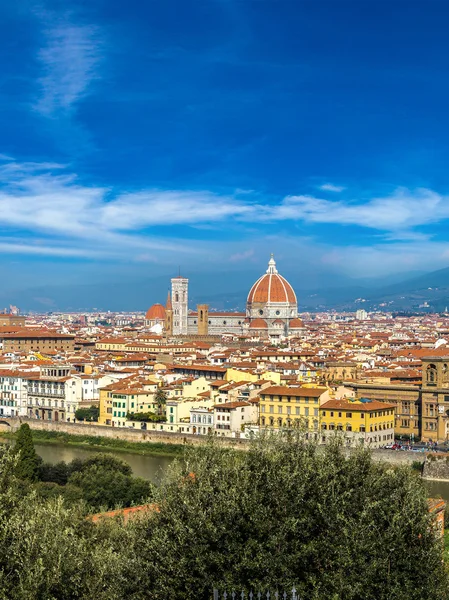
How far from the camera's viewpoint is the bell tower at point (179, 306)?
98312mm

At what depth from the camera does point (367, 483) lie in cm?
1213

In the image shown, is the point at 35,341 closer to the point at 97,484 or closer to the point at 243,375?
the point at 243,375

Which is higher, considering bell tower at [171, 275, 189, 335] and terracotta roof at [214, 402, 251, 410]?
bell tower at [171, 275, 189, 335]

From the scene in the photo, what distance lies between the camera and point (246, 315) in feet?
323

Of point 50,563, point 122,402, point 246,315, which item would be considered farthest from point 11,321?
point 50,563

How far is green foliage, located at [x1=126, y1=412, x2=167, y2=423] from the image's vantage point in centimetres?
3697

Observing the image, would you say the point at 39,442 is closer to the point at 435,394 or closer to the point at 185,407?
the point at 185,407

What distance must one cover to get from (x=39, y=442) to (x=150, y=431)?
4.43m

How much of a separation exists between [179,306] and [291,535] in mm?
87746

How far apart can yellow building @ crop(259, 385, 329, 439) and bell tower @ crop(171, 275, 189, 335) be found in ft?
209

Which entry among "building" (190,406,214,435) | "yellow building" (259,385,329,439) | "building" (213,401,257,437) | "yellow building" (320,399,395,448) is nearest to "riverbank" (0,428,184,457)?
"building" (190,406,214,435)

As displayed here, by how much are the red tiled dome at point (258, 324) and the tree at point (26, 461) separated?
223ft

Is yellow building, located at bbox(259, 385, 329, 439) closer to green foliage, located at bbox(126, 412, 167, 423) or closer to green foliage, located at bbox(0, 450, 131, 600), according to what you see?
green foliage, located at bbox(126, 412, 167, 423)

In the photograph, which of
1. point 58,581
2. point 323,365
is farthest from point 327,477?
point 323,365
